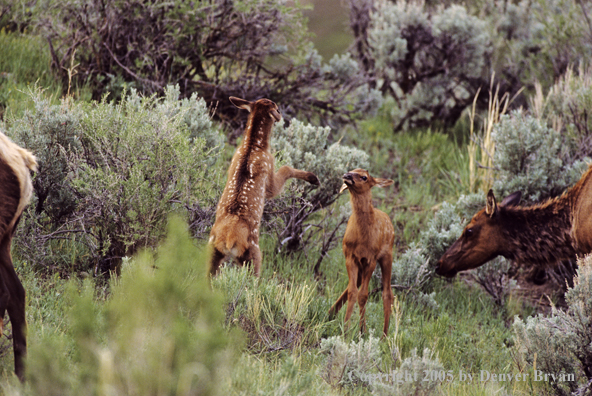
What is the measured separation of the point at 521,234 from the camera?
22.0 ft

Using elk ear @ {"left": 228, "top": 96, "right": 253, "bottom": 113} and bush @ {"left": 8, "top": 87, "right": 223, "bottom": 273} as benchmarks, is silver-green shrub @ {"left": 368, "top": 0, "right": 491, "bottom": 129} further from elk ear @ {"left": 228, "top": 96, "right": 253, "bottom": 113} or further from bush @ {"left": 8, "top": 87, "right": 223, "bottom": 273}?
bush @ {"left": 8, "top": 87, "right": 223, "bottom": 273}

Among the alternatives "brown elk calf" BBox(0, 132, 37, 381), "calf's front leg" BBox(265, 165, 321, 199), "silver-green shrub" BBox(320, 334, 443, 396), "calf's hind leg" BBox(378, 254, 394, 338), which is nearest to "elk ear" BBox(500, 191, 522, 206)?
"calf's hind leg" BBox(378, 254, 394, 338)

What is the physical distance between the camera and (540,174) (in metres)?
8.13

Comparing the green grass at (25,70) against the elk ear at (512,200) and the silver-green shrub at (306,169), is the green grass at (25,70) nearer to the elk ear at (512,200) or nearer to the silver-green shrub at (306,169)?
the silver-green shrub at (306,169)

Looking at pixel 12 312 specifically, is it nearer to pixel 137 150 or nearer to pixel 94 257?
pixel 94 257

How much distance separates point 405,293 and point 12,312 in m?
4.48

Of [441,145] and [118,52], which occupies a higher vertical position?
[118,52]

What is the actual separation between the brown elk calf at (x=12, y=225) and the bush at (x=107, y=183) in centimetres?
154

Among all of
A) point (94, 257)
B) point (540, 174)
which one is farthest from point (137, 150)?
point (540, 174)

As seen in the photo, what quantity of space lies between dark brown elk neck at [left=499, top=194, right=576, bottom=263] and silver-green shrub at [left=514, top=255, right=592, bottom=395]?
58.1 inches

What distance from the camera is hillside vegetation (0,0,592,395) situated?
321cm

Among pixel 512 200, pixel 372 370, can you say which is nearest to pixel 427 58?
pixel 512 200

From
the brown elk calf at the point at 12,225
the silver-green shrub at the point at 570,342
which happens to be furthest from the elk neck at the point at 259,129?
the silver-green shrub at the point at 570,342

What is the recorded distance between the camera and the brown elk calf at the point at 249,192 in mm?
4969
